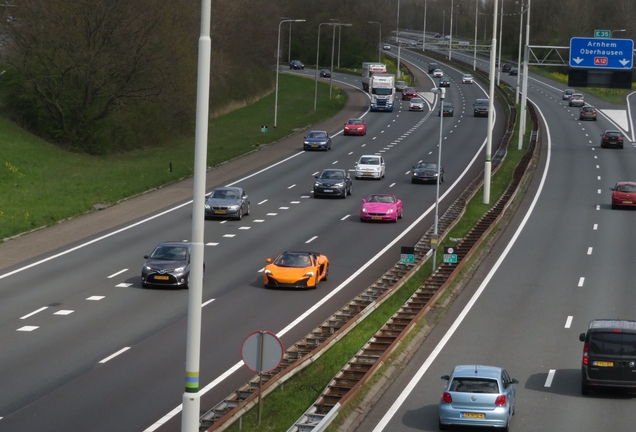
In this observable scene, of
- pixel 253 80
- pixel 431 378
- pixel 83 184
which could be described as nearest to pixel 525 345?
pixel 431 378

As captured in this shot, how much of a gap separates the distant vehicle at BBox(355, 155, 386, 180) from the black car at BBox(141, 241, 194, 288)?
89.2 ft

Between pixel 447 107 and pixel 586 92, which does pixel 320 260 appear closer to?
pixel 447 107

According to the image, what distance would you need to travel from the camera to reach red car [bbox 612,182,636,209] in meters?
51.7

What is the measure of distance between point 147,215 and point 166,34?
84.7ft

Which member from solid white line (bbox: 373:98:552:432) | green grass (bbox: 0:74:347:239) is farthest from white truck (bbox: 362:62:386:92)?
solid white line (bbox: 373:98:552:432)

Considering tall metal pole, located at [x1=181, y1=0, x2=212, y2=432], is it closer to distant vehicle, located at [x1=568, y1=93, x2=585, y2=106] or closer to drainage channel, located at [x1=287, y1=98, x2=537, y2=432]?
drainage channel, located at [x1=287, y1=98, x2=537, y2=432]

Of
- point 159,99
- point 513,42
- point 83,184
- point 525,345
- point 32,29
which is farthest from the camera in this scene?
point 513,42

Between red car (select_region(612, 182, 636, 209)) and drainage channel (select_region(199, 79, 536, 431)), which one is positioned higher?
red car (select_region(612, 182, 636, 209))

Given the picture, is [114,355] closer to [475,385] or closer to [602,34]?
[475,385]

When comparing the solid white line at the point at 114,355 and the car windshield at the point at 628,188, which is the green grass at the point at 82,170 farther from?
the car windshield at the point at 628,188

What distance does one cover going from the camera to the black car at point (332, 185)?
2084 inches

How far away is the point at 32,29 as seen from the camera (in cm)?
6322

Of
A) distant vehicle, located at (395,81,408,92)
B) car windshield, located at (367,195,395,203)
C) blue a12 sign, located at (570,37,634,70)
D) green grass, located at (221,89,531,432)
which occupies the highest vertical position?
blue a12 sign, located at (570,37,634,70)

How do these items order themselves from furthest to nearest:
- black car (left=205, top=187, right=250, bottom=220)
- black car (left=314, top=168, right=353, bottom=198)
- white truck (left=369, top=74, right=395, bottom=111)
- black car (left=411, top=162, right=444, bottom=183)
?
white truck (left=369, top=74, right=395, bottom=111)
black car (left=411, top=162, right=444, bottom=183)
black car (left=314, top=168, right=353, bottom=198)
black car (left=205, top=187, right=250, bottom=220)
